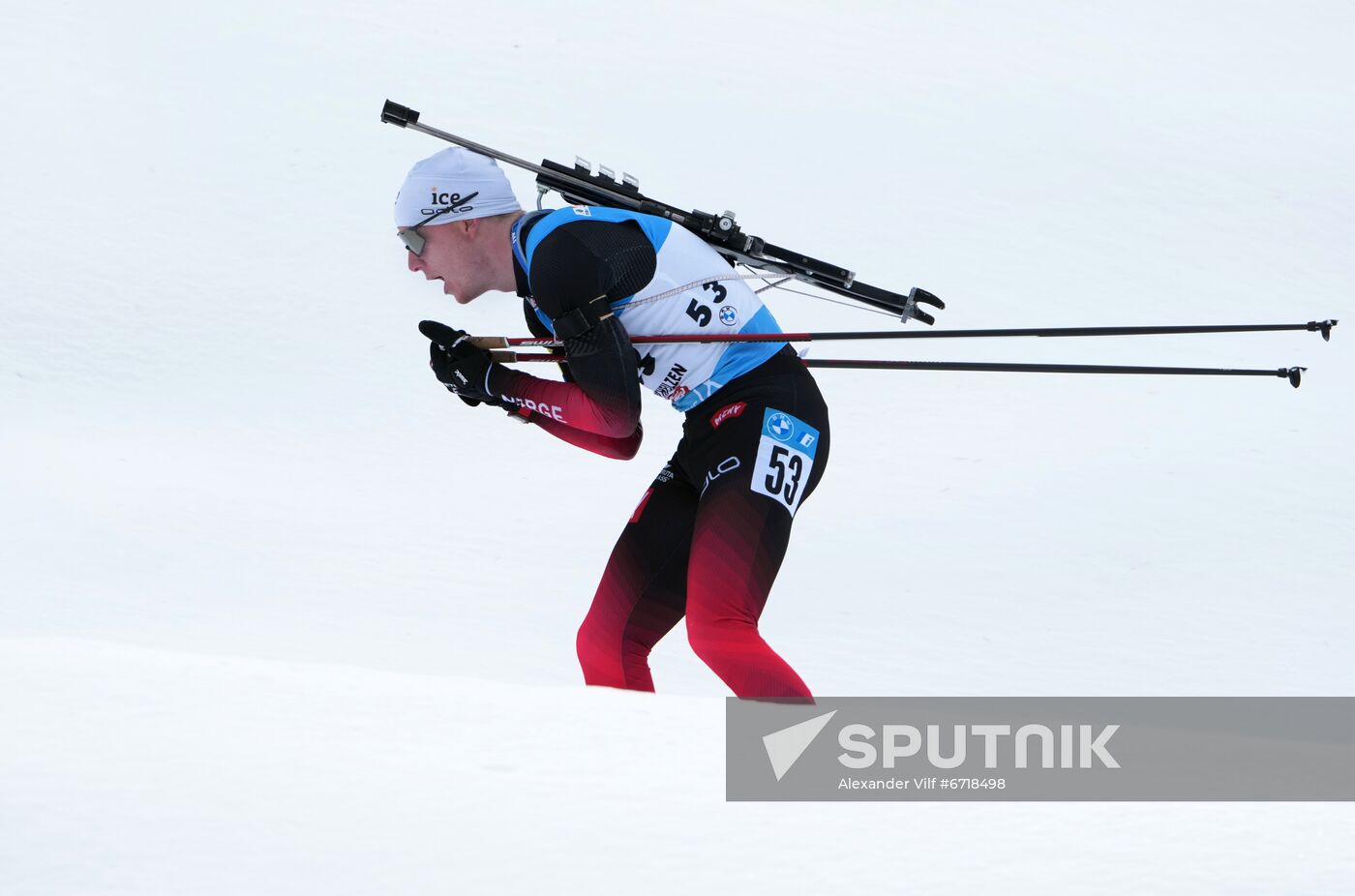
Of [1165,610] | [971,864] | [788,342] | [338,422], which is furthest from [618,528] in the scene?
[971,864]

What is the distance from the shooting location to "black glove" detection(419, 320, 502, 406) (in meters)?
2.66

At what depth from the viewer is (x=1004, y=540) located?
16.4 feet

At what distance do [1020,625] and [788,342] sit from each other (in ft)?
6.85

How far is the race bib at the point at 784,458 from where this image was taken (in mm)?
2500

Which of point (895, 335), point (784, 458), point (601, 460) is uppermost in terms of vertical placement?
point (601, 460)

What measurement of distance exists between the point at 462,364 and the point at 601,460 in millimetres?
3084

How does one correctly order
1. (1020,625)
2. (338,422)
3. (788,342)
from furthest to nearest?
(338,422) < (1020,625) < (788,342)

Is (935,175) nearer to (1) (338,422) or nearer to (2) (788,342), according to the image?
(1) (338,422)

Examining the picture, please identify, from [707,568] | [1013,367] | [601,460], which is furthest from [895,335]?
[601,460]

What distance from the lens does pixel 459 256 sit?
2.63 meters

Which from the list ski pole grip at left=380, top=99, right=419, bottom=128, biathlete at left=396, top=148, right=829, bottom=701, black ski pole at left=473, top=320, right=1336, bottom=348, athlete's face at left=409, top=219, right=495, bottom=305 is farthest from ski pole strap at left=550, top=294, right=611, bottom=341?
ski pole grip at left=380, top=99, right=419, bottom=128

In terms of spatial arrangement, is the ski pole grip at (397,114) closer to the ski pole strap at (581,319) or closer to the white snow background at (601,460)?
the ski pole strap at (581,319)
